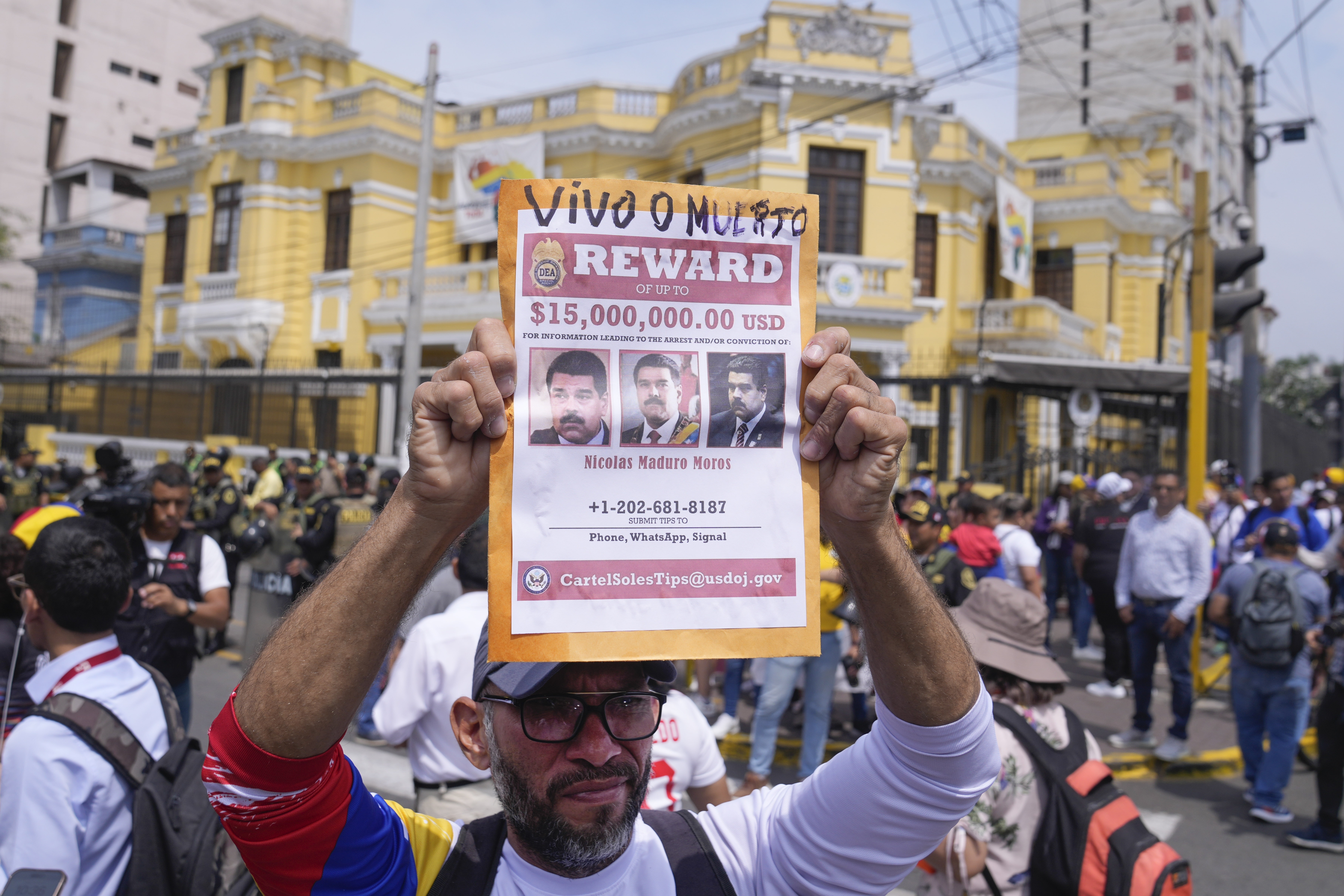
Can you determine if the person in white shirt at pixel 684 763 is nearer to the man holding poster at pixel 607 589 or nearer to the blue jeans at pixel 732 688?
the man holding poster at pixel 607 589

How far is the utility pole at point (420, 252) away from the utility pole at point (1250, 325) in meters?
11.8

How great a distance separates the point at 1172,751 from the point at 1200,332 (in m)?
3.58

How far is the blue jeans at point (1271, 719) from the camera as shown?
5.54 metres

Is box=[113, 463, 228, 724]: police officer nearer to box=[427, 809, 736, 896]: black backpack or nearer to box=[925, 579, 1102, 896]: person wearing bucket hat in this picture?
box=[427, 809, 736, 896]: black backpack

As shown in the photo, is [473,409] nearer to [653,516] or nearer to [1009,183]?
[653,516]

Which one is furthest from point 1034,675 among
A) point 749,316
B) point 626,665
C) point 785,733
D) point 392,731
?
point 785,733

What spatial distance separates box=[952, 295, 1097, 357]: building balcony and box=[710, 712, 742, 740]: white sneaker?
687 inches

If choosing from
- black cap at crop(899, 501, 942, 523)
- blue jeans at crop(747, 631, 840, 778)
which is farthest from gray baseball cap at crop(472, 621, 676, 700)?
black cap at crop(899, 501, 942, 523)

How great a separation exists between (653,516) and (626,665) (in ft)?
1.20

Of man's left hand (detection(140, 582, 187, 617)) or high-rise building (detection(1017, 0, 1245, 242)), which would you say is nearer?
man's left hand (detection(140, 582, 187, 617))

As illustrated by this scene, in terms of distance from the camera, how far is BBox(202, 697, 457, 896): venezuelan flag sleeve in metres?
1.29

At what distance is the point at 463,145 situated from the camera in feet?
77.8

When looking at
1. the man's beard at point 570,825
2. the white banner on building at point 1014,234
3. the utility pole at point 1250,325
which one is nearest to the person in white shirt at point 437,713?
the man's beard at point 570,825

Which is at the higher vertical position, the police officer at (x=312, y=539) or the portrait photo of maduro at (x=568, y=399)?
the portrait photo of maduro at (x=568, y=399)
